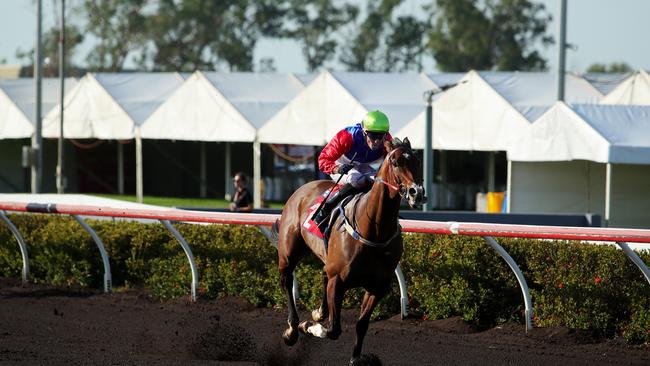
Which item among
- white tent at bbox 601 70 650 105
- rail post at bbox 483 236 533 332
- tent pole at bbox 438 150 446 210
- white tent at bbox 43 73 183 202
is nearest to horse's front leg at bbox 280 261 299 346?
rail post at bbox 483 236 533 332

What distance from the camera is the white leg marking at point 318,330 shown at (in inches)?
276

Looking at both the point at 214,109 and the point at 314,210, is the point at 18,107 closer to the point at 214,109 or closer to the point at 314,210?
the point at 214,109

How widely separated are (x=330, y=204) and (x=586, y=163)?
41.8 feet

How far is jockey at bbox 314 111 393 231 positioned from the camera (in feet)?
24.0

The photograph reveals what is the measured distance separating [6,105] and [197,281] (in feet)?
69.7

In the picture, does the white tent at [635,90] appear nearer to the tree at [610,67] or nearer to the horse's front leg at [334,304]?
the horse's front leg at [334,304]

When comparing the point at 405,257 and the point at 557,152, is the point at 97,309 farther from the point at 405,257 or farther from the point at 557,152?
the point at 557,152

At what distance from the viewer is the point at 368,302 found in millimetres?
6980

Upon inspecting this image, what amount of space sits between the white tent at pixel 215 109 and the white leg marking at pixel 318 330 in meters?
18.3

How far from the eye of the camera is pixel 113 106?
27.9 metres

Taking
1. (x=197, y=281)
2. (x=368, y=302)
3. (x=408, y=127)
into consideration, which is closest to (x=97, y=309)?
(x=197, y=281)

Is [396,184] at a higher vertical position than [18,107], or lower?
lower

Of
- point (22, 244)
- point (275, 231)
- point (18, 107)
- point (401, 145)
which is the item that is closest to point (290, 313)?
point (275, 231)

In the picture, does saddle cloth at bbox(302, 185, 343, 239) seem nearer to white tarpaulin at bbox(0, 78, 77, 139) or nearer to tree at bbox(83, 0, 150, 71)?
white tarpaulin at bbox(0, 78, 77, 139)
